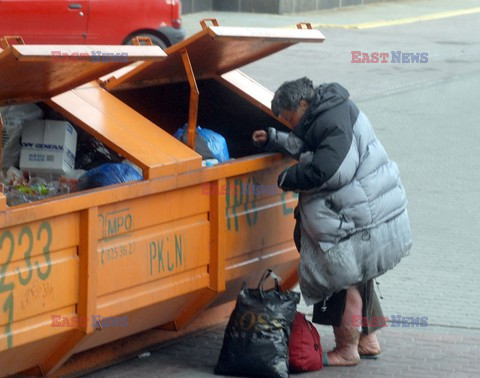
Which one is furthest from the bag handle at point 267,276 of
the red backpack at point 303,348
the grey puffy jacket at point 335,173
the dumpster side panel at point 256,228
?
the grey puffy jacket at point 335,173

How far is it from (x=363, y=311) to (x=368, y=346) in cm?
20

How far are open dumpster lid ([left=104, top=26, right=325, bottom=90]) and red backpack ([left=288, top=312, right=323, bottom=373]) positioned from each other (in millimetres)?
1388

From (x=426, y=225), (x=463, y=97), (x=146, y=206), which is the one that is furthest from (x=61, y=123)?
(x=463, y=97)

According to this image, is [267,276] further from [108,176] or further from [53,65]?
[53,65]

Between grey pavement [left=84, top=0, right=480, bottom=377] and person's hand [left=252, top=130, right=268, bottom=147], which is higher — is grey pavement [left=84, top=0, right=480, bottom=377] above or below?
below

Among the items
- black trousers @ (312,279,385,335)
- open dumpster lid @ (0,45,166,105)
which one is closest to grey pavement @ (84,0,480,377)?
black trousers @ (312,279,385,335)

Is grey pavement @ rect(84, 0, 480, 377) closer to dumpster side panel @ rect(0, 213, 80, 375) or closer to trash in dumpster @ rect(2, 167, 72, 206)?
dumpster side panel @ rect(0, 213, 80, 375)

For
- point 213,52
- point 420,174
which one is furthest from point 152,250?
point 420,174

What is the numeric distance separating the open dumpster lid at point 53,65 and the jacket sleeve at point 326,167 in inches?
34.9

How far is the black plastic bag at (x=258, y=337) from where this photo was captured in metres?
5.02

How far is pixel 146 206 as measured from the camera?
15.6 ft

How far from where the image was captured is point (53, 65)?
171 inches

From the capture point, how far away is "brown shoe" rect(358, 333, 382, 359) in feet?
18.2

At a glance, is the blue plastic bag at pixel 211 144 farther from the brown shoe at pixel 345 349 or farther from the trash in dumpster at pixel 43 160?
the brown shoe at pixel 345 349
